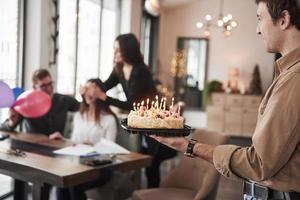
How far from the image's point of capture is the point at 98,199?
292cm

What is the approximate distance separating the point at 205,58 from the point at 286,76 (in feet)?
24.2

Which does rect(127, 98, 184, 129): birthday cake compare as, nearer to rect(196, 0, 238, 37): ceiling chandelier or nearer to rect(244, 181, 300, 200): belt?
rect(244, 181, 300, 200): belt

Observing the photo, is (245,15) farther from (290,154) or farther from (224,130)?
(290,154)

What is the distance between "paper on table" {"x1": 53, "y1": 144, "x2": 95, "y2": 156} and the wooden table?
0.21 feet

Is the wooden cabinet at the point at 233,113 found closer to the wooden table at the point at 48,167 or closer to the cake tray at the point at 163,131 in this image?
the wooden table at the point at 48,167

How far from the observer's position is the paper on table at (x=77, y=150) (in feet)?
7.37

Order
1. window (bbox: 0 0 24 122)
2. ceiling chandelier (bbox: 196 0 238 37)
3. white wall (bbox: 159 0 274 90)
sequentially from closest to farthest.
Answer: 1. window (bbox: 0 0 24 122)
2. ceiling chandelier (bbox: 196 0 238 37)
3. white wall (bbox: 159 0 274 90)

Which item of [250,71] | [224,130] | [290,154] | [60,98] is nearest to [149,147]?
[60,98]

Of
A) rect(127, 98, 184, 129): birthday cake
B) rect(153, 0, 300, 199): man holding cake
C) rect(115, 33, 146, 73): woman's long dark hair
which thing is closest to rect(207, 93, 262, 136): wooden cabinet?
rect(115, 33, 146, 73): woman's long dark hair

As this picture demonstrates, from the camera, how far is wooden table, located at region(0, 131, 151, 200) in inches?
72.7

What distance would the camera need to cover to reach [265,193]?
3.75 ft

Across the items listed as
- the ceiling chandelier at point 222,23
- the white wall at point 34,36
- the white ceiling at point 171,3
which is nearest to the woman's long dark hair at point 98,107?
the white wall at point 34,36

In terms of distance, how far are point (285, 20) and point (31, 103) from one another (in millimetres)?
1916

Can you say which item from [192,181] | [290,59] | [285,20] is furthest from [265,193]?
[192,181]
